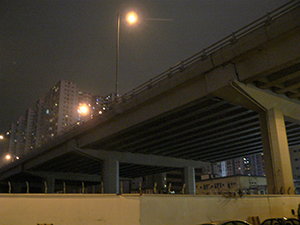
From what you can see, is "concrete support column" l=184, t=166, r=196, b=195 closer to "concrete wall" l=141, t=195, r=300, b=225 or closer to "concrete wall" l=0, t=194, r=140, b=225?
"concrete wall" l=141, t=195, r=300, b=225

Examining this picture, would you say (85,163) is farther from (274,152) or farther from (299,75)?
(299,75)

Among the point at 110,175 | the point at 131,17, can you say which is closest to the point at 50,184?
the point at 110,175

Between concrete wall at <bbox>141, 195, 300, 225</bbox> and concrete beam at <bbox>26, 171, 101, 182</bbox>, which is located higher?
concrete beam at <bbox>26, 171, 101, 182</bbox>

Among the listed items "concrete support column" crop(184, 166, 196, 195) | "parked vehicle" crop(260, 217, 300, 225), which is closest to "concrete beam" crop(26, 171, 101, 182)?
"concrete support column" crop(184, 166, 196, 195)

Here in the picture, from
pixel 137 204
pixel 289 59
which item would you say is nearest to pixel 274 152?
pixel 289 59

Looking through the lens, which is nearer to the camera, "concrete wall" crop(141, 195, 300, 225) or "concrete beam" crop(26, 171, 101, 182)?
"concrete wall" crop(141, 195, 300, 225)

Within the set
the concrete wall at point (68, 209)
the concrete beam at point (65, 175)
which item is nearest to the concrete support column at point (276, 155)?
the concrete wall at point (68, 209)

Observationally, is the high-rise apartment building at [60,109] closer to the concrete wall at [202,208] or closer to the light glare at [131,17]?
the light glare at [131,17]

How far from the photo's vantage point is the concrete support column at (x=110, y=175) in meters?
39.2

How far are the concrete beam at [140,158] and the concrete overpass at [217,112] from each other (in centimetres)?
14

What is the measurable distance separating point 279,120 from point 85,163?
34153 millimetres

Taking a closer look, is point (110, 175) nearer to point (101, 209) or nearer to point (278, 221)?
point (278, 221)

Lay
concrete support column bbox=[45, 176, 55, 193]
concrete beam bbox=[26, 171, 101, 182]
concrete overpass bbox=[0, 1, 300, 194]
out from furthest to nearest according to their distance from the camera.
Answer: concrete support column bbox=[45, 176, 55, 193] → concrete beam bbox=[26, 171, 101, 182] → concrete overpass bbox=[0, 1, 300, 194]

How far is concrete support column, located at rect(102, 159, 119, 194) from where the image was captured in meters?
39.2
